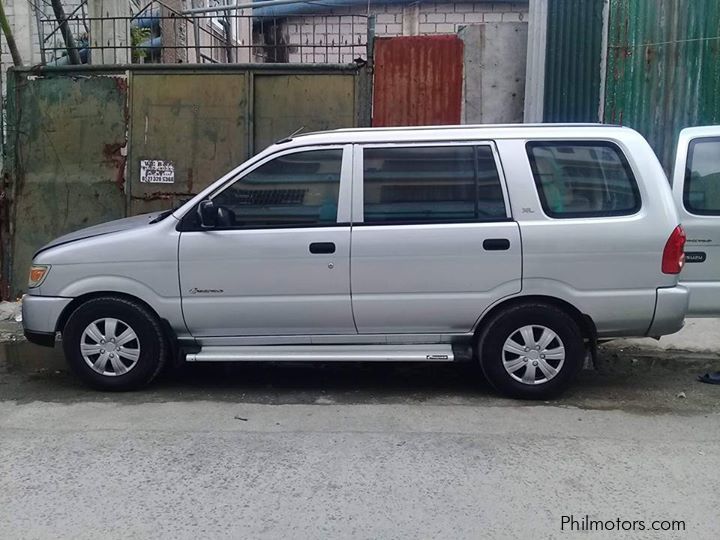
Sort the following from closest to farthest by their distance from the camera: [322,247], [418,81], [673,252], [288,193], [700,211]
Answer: [673,252]
[322,247]
[288,193]
[700,211]
[418,81]

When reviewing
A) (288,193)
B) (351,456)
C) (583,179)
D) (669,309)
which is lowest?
(351,456)

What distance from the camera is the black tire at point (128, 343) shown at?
5.76 m

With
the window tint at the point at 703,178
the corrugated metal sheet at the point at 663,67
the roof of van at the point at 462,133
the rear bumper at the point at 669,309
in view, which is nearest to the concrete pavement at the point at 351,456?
the rear bumper at the point at 669,309

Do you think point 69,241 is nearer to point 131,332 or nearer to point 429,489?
point 131,332

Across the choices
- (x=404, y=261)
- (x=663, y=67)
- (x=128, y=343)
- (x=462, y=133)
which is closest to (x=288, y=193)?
(x=404, y=261)

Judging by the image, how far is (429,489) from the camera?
13.9ft

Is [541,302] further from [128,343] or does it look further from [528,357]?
[128,343]

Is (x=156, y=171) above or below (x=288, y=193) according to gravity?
above

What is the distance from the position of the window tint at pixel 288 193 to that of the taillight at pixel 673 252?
2311mm

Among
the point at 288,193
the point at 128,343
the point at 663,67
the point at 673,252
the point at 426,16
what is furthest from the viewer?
the point at 426,16

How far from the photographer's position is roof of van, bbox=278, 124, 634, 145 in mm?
5672

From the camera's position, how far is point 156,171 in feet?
30.1

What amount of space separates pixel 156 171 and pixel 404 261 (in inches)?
182

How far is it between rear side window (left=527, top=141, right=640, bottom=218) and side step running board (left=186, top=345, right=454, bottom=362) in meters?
1.31
